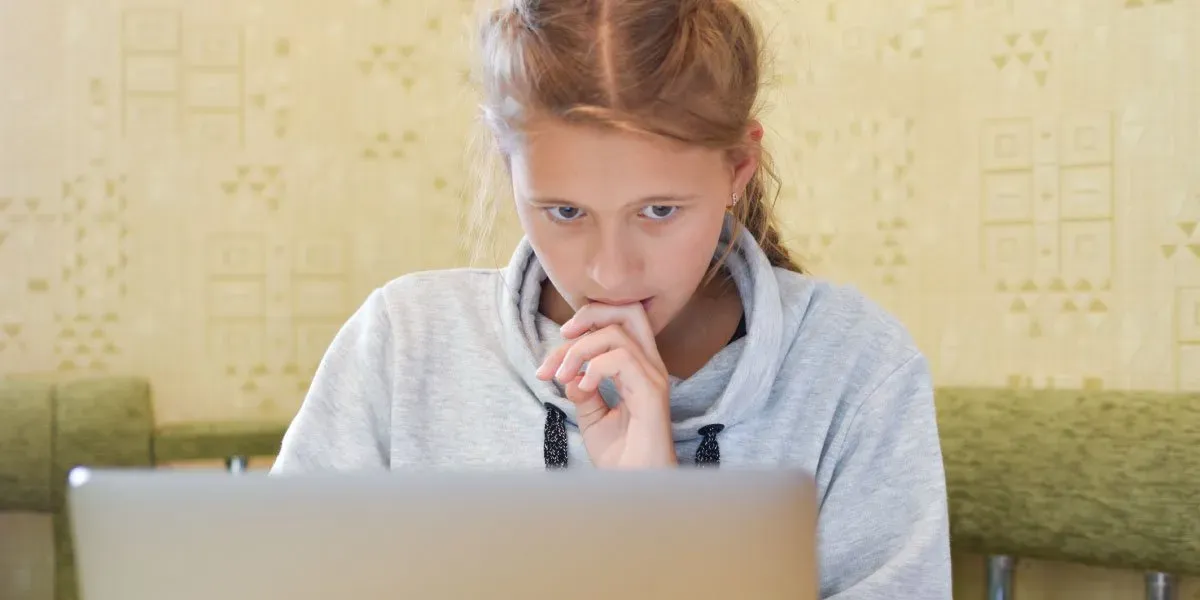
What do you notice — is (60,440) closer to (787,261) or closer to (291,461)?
(291,461)

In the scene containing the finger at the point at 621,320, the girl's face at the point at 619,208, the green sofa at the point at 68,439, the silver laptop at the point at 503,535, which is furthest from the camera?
the green sofa at the point at 68,439

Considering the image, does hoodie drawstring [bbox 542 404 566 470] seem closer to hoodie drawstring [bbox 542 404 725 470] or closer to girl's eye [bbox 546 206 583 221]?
hoodie drawstring [bbox 542 404 725 470]

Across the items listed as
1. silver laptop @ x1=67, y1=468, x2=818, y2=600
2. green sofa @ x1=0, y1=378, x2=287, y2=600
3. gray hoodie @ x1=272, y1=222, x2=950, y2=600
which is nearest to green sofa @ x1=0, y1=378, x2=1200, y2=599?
green sofa @ x1=0, y1=378, x2=287, y2=600

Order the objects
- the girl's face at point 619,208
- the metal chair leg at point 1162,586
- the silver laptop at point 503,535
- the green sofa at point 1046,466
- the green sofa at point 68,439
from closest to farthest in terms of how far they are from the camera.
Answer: the silver laptop at point 503,535 → the girl's face at point 619,208 → the green sofa at point 1046,466 → the metal chair leg at point 1162,586 → the green sofa at point 68,439

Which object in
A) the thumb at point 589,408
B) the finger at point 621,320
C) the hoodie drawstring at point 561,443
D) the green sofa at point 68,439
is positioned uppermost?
the finger at point 621,320

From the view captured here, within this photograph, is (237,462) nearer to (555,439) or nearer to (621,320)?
(555,439)

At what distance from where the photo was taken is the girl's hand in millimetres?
920

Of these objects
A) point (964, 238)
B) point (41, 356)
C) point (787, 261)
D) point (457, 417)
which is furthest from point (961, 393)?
point (41, 356)

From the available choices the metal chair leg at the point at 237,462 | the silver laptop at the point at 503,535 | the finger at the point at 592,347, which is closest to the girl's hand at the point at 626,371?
the finger at the point at 592,347

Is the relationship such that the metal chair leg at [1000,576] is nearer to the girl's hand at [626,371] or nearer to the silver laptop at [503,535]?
the girl's hand at [626,371]

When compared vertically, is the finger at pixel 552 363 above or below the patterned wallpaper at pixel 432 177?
below

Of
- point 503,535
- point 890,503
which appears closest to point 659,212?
point 890,503

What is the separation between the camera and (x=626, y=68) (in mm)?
877

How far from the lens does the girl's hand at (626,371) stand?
920 millimetres
